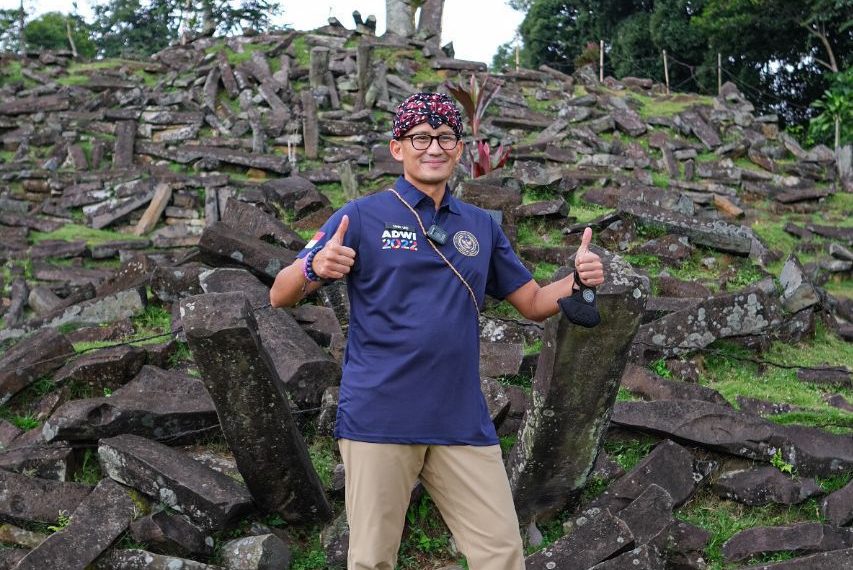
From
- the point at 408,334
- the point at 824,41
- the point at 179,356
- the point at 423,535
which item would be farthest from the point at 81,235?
the point at 824,41

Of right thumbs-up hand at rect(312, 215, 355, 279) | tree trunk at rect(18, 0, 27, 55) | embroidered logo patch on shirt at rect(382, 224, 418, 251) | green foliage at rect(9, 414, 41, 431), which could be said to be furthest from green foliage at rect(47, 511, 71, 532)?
tree trunk at rect(18, 0, 27, 55)

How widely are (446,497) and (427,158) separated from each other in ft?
4.33

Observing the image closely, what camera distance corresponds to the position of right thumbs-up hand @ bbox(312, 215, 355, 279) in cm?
327

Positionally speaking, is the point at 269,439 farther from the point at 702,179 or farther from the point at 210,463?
the point at 702,179

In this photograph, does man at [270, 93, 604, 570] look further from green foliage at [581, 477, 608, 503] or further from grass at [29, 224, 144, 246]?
grass at [29, 224, 144, 246]

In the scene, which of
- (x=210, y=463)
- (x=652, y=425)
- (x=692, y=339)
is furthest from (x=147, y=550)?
(x=692, y=339)

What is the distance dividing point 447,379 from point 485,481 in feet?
1.34

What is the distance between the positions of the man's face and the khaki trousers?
3.44 feet

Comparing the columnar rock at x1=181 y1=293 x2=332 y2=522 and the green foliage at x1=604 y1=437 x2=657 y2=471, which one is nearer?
the columnar rock at x1=181 y1=293 x2=332 y2=522

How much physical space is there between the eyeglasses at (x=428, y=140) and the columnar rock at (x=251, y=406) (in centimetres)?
130

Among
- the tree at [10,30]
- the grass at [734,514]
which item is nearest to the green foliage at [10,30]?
the tree at [10,30]

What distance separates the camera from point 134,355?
21.0ft

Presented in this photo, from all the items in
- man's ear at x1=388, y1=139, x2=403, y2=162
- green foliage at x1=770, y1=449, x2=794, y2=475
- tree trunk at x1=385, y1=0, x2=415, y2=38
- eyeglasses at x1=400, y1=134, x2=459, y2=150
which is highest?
tree trunk at x1=385, y1=0, x2=415, y2=38

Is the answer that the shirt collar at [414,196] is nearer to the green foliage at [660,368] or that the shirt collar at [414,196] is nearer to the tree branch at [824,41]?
the green foliage at [660,368]
